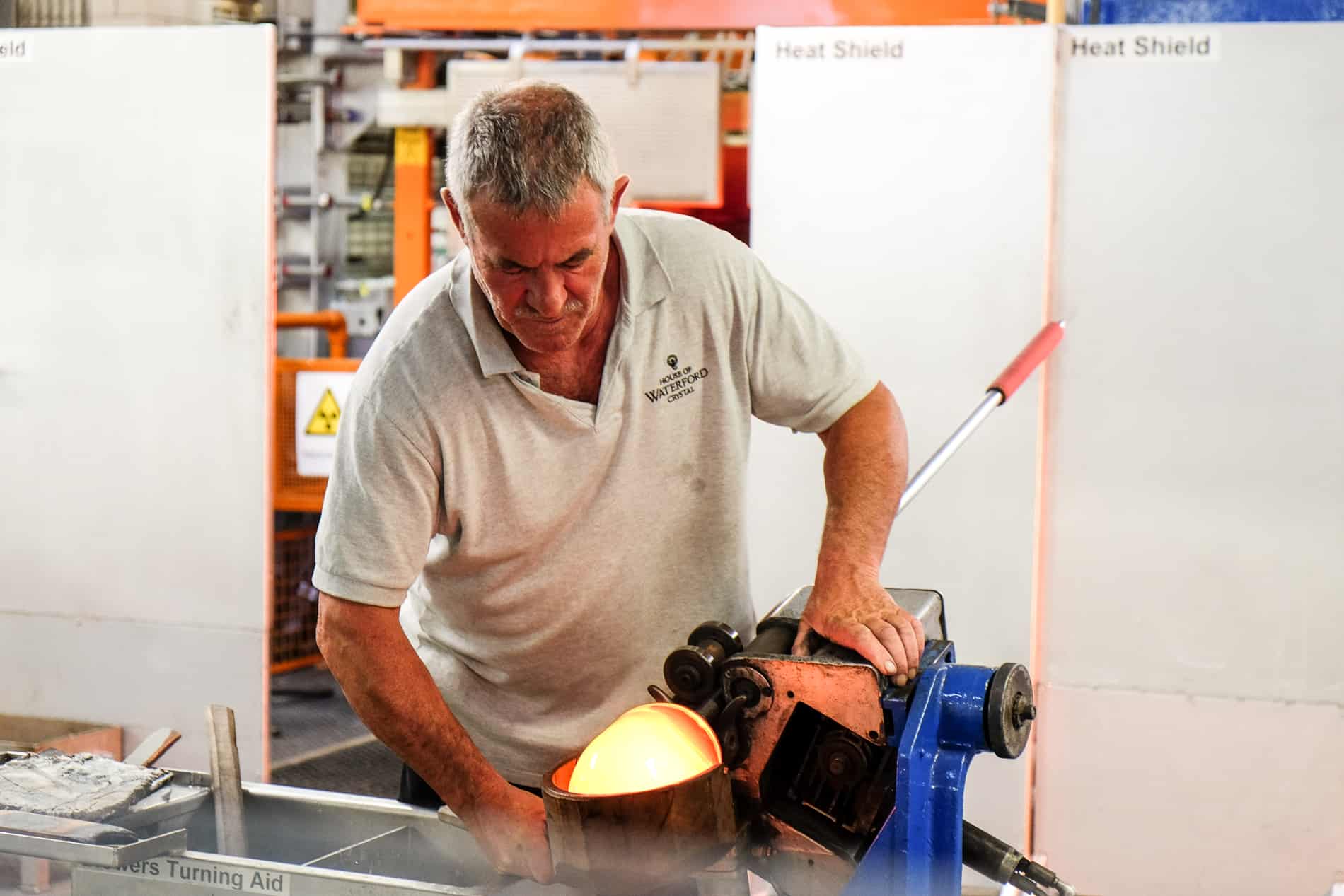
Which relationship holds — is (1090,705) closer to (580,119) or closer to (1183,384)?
(1183,384)

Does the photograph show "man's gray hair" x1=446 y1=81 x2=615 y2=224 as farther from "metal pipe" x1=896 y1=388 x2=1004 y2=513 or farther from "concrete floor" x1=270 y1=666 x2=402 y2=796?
"concrete floor" x1=270 y1=666 x2=402 y2=796

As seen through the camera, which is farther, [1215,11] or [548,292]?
[1215,11]

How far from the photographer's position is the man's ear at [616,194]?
1429 mm

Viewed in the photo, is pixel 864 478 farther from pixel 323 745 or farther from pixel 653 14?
pixel 323 745

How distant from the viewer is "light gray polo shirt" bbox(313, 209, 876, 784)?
150cm

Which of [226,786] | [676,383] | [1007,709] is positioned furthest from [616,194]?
[226,786]

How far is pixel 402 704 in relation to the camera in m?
1.45

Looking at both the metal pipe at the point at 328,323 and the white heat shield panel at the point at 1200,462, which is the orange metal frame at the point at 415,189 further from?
the white heat shield panel at the point at 1200,462

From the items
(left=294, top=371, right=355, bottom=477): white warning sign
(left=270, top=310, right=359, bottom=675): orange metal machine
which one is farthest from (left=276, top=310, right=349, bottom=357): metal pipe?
(left=294, top=371, right=355, bottom=477): white warning sign

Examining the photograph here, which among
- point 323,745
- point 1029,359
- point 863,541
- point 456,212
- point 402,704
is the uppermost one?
point 456,212

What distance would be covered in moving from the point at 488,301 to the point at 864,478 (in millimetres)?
513

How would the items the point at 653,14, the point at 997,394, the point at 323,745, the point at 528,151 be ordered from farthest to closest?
the point at 323,745
the point at 653,14
the point at 997,394
the point at 528,151

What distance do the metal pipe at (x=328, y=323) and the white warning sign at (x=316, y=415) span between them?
0.45 metres

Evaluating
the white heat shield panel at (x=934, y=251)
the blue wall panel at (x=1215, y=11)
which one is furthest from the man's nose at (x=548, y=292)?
the blue wall panel at (x=1215, y=11)
